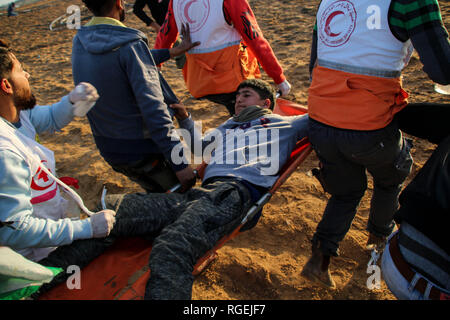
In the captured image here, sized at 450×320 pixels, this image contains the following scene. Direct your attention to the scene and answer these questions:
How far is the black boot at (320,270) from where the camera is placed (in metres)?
2.07

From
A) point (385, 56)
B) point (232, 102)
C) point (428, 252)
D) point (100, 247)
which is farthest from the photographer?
point (232, 102)

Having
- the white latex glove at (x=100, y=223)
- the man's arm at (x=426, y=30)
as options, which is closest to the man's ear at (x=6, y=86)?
the white latex glove at (x=100, y=223)

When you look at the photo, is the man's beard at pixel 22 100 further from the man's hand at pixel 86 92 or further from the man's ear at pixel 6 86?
the man's hand at pixel 86 92

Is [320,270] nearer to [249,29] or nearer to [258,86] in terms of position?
[258,86]

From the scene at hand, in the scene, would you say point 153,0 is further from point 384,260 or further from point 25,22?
point 25,22

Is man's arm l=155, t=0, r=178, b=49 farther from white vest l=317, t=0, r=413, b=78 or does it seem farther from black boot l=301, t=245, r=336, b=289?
black boot l=301, t=245, r=336, b=289

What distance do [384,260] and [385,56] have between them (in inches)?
38.7

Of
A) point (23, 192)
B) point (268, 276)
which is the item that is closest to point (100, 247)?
point (23, 192)

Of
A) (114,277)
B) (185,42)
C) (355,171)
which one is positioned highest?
(185,42)

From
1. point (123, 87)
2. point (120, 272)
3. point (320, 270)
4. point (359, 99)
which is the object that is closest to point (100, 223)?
point (120, 272)

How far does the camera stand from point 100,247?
189 cm

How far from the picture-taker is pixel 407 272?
1312 mm

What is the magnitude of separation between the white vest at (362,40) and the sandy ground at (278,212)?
1.37 metres

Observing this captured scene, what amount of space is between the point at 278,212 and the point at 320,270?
0.78 m
